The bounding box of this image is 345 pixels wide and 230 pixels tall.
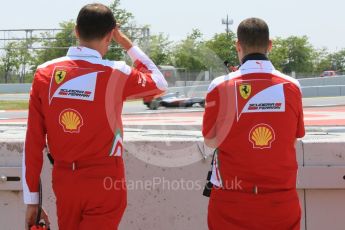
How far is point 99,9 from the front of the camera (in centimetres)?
277

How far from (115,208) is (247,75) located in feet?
3.09

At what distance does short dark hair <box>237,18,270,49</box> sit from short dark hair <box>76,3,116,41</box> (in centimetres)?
66

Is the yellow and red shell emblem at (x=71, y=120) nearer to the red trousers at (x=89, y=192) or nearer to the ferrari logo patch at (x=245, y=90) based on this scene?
the red trousers at (x=89, y=192)

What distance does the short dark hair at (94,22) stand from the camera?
2762mm

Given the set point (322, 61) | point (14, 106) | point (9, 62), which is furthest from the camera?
point (322, 61)

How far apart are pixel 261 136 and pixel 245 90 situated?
0.79ft

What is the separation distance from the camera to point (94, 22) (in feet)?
9.08

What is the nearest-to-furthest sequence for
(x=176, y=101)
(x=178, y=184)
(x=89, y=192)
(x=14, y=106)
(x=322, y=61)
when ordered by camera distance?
1. (x=89, y=192)
2. (x=178, y=184)
3. (x=176, y=101)
4. (x=14, y=106)
5. (x=322, y=61)

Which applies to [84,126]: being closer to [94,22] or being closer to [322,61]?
[94,22]

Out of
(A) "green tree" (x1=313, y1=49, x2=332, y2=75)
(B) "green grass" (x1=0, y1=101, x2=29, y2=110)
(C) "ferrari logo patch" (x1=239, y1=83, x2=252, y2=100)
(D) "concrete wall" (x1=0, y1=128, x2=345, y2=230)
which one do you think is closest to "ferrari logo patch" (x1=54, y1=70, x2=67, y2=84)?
(C) "ferrari logo patch" (x1=239, y1=83, x2=252, y2=100)

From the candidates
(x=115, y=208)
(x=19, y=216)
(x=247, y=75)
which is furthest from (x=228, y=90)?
(x=19, y=216)

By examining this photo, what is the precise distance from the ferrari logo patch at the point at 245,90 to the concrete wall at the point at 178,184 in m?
1.19

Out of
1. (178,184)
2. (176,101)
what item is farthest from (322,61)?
(178,184)

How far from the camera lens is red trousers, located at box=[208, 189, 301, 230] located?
279 centimetres
